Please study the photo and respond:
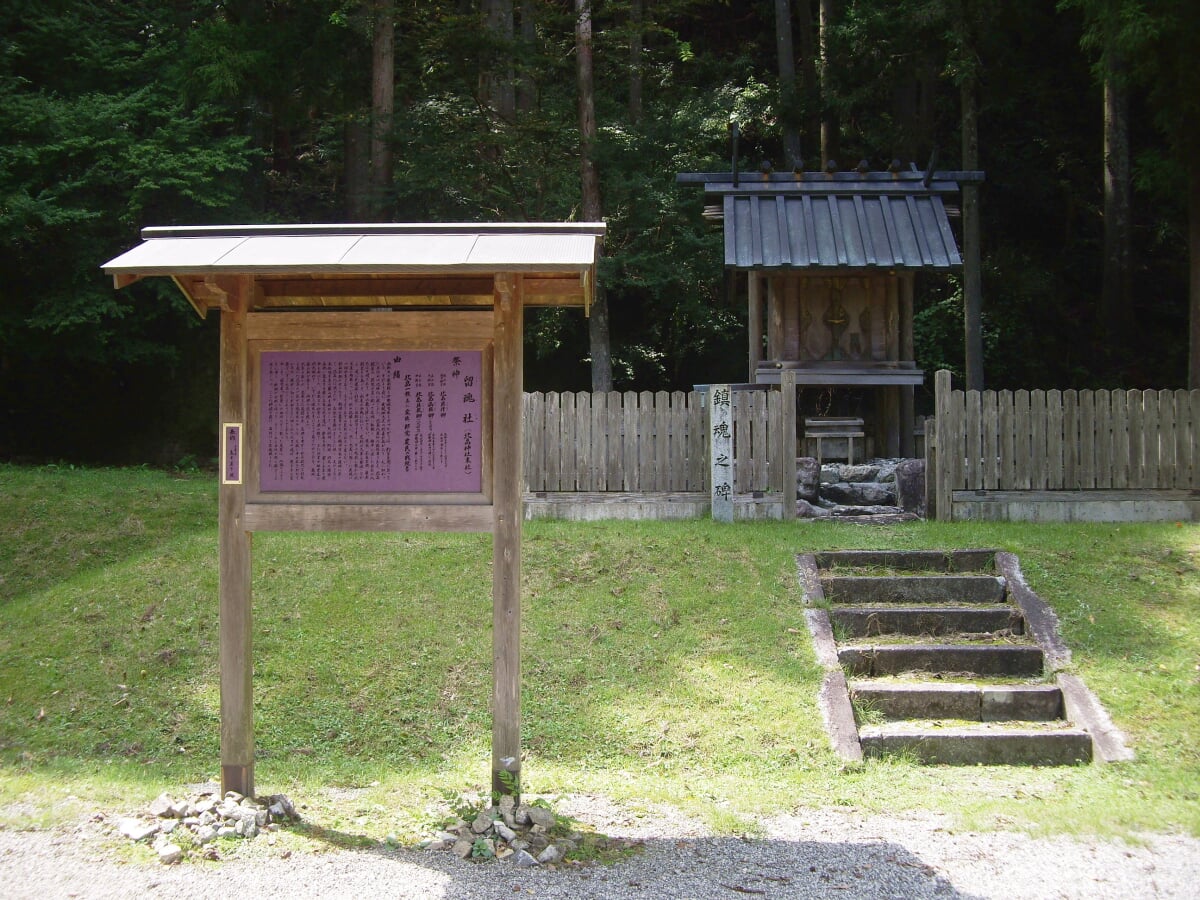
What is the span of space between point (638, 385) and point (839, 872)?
1766cm

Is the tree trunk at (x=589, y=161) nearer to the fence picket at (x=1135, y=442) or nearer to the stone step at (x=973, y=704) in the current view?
the fence picket at (x=1135, y=442)

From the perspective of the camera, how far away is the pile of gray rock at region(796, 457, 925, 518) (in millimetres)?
11586

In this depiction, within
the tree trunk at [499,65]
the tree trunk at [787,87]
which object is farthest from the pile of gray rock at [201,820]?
the tree trunk at [787,87]

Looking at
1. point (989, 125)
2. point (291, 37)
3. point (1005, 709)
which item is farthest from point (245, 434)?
point (989, 125)

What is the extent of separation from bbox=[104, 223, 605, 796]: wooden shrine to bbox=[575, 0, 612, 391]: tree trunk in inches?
415

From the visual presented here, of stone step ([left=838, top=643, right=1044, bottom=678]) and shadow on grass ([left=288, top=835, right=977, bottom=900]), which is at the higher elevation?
stone step ([left=838, top=643, right=1044, bottom=678])

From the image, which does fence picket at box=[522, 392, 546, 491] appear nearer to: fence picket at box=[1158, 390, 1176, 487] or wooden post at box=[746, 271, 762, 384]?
wooden post at box=[746, 271, 762, 384]

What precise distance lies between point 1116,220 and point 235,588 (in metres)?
18.5

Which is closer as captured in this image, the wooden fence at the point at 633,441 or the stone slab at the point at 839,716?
the stone slab at the point at 839,716

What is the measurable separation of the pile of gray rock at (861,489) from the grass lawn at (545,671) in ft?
3.28

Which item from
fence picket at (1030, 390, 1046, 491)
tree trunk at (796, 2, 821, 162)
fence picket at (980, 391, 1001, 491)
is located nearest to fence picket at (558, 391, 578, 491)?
fence picket at (980, 391, 1001, 491)

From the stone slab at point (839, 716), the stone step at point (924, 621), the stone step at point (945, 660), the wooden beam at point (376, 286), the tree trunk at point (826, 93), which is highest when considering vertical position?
the tree trunk at point (826, 93)

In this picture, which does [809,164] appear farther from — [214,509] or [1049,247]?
[214,509]

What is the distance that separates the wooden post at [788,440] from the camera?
440 inches
